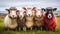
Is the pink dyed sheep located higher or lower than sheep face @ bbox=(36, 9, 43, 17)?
lower

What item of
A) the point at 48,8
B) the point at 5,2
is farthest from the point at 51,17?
the point at 5,2

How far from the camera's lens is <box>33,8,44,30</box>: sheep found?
1820mm

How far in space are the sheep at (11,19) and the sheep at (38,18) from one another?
18 cm

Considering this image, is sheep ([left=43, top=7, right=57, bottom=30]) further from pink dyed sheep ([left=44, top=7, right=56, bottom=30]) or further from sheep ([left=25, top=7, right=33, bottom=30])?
sheep ([left=25, top=7, right=33, bottom=30])

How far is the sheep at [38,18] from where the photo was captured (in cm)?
182

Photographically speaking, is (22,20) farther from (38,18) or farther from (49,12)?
(49,12)

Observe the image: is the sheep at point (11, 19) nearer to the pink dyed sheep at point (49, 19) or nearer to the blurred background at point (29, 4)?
the blurred background at point (29, 4)

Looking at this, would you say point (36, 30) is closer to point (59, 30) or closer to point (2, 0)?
point (59, 30)

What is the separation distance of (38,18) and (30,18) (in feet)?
0.24

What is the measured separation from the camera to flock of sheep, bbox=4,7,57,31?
1816mm

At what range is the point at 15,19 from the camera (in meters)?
1.83

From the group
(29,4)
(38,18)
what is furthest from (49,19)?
(29,4)

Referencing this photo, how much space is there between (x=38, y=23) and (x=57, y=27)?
0.18m

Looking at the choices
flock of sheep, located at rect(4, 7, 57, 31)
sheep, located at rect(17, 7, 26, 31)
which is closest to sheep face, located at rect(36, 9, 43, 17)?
flock of sheep, located at rect(4, 7, 57, 31)
